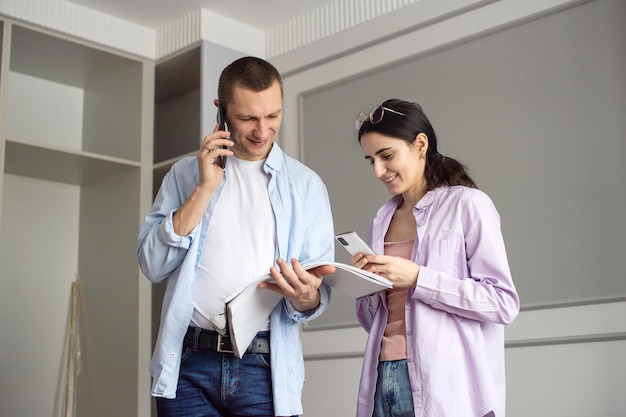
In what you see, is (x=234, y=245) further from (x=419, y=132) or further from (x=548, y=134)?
(x=548, y=134)

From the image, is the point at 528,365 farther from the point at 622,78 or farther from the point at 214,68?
the point at 214,68

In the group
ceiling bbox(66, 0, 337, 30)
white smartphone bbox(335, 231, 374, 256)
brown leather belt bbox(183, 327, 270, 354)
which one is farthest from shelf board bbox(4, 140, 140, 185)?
white smartphone bbox(335, 231, 374, 256)

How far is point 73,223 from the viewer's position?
3758 millimetres

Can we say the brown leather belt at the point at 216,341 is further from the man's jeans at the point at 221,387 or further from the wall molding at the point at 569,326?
the wall molding at the point at 569,326

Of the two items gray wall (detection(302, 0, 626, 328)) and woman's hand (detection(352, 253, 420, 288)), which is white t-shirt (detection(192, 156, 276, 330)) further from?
gray wall (detection(302, 0, 626, 328))

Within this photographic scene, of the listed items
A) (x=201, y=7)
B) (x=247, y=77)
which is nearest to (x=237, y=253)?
(x=247, y=77)

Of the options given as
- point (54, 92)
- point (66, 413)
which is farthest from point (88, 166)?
point (66, 413)

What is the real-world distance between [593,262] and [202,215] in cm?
A: 136

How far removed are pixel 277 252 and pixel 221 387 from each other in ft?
1.07

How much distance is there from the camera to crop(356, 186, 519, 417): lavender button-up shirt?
4.91ft

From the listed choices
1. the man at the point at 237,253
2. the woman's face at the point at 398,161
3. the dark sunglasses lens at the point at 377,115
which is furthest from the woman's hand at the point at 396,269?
the dark sunglasses lens at the point at 377,115

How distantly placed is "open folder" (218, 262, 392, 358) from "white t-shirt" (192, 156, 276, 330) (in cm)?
8

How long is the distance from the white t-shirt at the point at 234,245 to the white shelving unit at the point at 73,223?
1.80 m

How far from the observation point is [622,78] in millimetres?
2393
